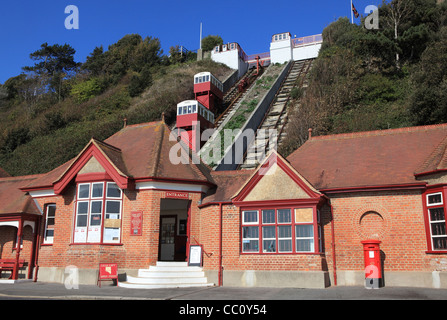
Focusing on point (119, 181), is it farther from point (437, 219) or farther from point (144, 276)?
point (437, 219)

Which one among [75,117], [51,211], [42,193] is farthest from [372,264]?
[75,117]

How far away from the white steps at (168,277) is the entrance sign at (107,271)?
1.47 feet

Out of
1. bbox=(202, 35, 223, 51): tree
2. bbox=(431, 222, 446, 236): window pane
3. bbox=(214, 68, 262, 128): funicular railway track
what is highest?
bbox=(202, 35, 223, 51): tree

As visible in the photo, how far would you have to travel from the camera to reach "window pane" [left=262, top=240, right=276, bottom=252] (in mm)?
16297

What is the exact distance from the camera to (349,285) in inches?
Answer: 620

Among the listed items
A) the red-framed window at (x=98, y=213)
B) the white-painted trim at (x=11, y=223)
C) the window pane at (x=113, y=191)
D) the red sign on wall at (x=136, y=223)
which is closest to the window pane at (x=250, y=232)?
the red sign on wall at (x=136, y=223)

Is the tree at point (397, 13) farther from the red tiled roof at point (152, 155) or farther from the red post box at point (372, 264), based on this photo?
the red post box at point (372, 264)

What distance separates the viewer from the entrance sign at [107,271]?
51.4ft

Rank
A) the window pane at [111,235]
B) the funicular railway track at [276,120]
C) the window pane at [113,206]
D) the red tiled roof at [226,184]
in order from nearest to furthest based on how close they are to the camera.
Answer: the window pane at [111,235] < the window pane at [113,206] < the red tiled roof at [226,184] < the funicular railway track at [276,120]

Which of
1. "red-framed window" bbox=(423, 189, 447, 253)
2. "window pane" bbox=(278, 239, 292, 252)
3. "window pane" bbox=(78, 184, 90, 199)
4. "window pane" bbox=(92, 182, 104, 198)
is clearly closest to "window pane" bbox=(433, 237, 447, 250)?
"red-framed window" bbox=(423, 189, 447, 253)

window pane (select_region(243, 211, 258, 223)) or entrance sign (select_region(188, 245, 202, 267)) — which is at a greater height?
window pane (select_region(243, 211, 258, 223))

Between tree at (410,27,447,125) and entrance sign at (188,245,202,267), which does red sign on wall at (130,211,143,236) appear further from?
tree at (410,27,447,125)

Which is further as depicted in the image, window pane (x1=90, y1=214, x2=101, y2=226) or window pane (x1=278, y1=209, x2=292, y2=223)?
window pane (x1=90, y1=214, x2=101, y2=226)

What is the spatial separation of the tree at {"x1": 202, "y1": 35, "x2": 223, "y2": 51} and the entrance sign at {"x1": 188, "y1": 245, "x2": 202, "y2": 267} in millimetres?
65426
